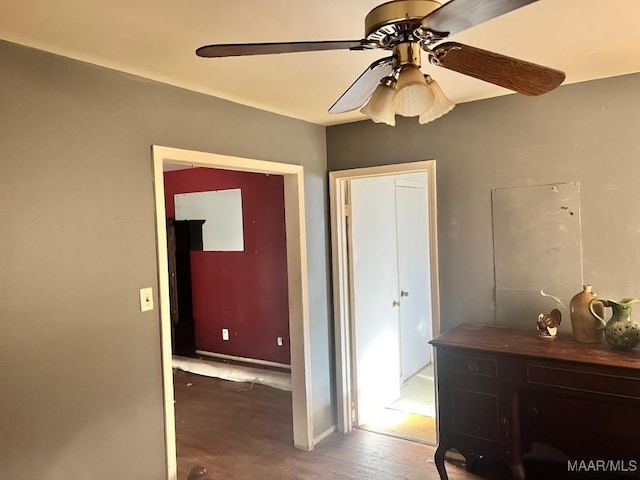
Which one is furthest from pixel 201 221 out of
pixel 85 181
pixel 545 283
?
pixel 545 283

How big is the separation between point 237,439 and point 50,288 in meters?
2.05

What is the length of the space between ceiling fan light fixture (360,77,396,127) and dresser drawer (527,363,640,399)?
61.1 inches

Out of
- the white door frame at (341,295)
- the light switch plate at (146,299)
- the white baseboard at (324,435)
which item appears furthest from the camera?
the white door frame at (341,295)

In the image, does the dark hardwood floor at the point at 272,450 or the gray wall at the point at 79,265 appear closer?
the gray wall at the point at 79,265

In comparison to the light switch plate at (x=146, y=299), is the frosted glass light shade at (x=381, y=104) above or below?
above

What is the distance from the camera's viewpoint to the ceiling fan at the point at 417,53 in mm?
1113

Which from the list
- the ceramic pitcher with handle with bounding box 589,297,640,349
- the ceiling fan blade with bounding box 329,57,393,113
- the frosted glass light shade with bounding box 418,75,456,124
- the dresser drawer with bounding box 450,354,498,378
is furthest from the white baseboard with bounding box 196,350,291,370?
the frosted glass light shade with bounding box 418,75,456,124

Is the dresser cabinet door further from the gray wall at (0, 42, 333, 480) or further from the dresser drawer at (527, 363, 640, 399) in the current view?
the gray wall at (0, 42, 333, 480)

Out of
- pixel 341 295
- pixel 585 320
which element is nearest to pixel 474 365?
pixel 585 320

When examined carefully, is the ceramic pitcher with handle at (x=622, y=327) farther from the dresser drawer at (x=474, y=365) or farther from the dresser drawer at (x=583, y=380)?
the dresser drawer at (x=474, y=365)

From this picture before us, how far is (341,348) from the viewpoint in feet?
11.6

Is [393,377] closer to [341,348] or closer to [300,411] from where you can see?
[341,348]

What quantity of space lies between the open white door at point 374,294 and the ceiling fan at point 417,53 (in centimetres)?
205

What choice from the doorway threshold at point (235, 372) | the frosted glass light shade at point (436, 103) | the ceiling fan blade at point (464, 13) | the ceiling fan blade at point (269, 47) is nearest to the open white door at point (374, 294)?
the doorway threshold at point (235, 372)
